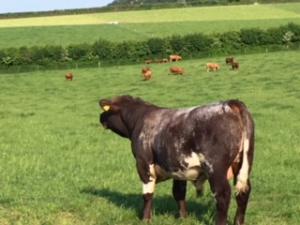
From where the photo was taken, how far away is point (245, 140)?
848 centimetres

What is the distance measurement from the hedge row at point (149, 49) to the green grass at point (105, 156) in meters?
25.2

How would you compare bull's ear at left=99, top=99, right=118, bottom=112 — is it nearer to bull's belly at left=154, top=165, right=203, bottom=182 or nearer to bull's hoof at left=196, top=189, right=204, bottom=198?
bull's belly at left=154, top=165, right=203, bottom=182

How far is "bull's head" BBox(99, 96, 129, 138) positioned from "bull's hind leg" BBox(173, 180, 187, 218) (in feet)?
4.00

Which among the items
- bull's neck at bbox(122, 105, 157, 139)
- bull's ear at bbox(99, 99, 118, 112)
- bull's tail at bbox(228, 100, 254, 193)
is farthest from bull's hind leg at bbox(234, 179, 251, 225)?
bull's ear at bbox(99, 99, 118, 112)

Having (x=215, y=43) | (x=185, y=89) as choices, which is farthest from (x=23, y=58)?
(x=185, y=89)

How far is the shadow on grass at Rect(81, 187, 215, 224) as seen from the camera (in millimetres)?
10180

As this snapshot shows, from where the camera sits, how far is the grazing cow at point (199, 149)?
8.38 metres

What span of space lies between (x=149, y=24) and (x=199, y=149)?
9446 cm

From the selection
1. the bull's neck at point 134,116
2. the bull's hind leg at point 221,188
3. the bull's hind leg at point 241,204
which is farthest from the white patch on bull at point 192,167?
the bull's neck at point 134,116

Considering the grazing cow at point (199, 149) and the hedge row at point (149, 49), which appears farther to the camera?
the hedge row at point (149, 49)

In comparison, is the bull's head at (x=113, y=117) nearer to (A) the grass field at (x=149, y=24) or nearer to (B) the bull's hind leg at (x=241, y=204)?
(B) the bull's hind leg at (x=241, y=204)

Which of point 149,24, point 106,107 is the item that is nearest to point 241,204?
point 106,107

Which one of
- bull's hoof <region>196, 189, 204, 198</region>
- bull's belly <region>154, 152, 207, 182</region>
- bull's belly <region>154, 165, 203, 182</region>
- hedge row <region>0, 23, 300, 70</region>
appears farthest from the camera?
hedge row <region>0, 23, 300, 70</region>

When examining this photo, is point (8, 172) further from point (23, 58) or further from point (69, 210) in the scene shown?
point (23, 58)
